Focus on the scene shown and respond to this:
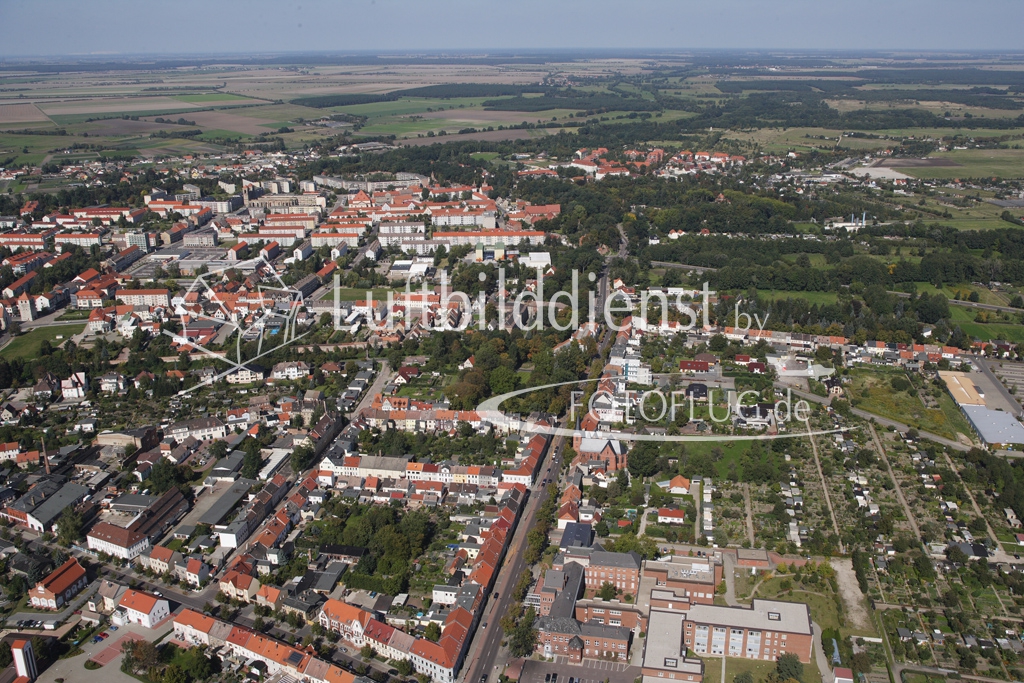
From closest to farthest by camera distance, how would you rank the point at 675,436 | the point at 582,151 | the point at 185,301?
the point at 675,436 → the point at 185,301 → the point at 582,151

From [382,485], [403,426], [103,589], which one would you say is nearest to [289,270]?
[403,426]

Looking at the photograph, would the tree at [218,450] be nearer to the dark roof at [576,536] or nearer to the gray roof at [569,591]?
the dark roof at [576,536]

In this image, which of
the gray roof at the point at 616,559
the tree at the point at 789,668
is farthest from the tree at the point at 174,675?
the tree at the point at 789,668

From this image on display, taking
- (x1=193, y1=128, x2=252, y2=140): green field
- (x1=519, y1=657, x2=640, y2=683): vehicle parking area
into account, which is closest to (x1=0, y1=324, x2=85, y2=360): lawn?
(x1=519, y1=657, x2=640, y2=683): vehicle parking area

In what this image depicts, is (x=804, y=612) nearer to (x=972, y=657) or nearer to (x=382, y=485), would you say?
(x=972, y=657)

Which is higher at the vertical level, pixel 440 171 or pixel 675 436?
pixel 440 171

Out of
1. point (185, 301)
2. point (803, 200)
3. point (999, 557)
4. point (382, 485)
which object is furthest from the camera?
point (803, 200)

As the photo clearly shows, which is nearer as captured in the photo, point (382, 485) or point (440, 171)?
point (382, 485)
